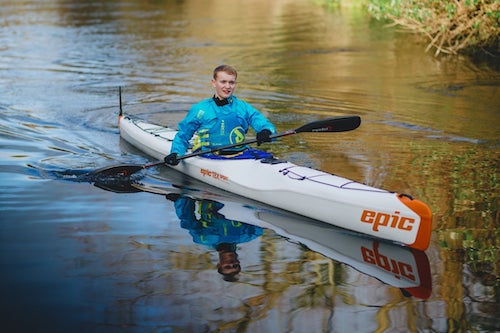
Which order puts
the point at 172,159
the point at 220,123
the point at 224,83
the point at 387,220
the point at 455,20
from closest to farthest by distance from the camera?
the point at 387,220, the point at 224,83, the point at 220,123, the point at 172,159, the point at 455,20

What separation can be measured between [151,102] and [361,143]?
4551 millimetres

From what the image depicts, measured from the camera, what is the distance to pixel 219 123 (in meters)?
7.48

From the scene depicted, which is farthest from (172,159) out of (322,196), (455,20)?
(455,20)

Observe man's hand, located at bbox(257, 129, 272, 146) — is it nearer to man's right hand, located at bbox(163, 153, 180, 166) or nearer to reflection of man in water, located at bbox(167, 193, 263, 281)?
reflection of man in water, located at bbox(167, 193, 263, 281)

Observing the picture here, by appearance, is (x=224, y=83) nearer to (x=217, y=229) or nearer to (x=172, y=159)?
(x=172, y=159)

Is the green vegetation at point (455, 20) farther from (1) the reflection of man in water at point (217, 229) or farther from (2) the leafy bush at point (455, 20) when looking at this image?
(1) the reflection of man in water at point (217, 229)

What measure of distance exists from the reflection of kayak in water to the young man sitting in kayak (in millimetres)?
512

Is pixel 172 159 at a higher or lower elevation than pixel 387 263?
higher

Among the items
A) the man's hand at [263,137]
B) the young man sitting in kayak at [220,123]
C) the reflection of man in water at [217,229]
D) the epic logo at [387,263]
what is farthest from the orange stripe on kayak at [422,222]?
the young man sitting in kayak at [220,123]

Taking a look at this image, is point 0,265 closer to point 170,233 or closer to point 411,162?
point 170,233

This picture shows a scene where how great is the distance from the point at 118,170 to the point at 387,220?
Answer: 318 centimetres

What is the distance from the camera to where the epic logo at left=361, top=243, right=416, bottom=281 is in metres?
5.38

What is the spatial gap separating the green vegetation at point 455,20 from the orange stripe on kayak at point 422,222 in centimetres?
979

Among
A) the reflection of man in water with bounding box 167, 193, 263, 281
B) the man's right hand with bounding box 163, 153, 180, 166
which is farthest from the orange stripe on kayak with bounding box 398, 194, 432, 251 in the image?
the man's right hand with bounding box 163, 153, 180, 166
